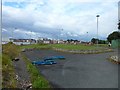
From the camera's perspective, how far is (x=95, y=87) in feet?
46.1

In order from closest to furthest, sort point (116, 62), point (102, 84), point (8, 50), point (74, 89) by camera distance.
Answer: point (74, 89)
point (102, 84)
point (116, 62)
point (8, 50)

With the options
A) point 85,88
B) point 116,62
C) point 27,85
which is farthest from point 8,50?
point 85,88

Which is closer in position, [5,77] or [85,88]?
[85,88]

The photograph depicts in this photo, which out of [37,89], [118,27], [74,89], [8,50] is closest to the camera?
[37,89]

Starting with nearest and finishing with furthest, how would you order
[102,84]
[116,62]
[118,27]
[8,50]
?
[102,84] → [116,62] → [8,50] → [118,27]

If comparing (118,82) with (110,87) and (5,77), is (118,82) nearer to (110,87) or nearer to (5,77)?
(110,87)

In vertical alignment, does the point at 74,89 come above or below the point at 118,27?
below

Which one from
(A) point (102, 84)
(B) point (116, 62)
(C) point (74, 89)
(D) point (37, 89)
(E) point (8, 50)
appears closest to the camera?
(D) point (37, 89)

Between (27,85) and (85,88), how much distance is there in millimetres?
3482

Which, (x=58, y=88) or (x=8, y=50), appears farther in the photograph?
(x=8, y=50)

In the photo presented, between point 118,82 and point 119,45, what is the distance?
38.7 m

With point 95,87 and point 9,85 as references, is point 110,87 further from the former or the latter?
point 9,85

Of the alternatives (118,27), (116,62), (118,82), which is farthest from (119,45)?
(118,82)

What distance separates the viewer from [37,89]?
41.3 ft
